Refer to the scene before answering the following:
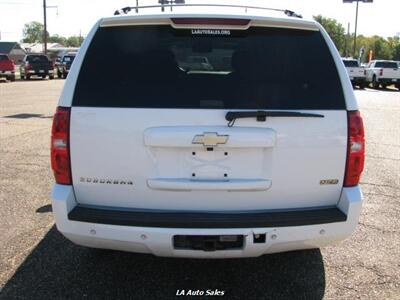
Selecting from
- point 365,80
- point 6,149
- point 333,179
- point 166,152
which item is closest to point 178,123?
point 166,152

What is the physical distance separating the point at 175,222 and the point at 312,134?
3.54 feet

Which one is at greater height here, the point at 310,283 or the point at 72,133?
the point at 72,133

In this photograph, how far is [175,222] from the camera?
3268 mm

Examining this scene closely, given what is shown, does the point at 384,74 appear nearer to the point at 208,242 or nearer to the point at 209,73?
the point at 209,73

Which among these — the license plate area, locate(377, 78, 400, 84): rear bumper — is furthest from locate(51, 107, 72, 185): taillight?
locate(377, 78, 400, 84): rear bumper

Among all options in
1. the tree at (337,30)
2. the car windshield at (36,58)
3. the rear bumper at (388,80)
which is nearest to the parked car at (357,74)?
the rear bumper at (388,80)

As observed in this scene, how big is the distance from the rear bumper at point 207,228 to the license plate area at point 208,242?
0.03 meters

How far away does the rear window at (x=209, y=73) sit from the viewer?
10.9 feet

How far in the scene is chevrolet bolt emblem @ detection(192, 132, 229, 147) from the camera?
10.7 feet

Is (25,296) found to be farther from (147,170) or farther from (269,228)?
(269,228)

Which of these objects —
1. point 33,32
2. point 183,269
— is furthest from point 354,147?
point 33,32

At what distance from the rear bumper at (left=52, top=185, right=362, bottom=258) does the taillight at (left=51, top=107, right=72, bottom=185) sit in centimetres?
8

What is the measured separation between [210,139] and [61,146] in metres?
1.02

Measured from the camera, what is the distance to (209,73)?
353 centimetres
